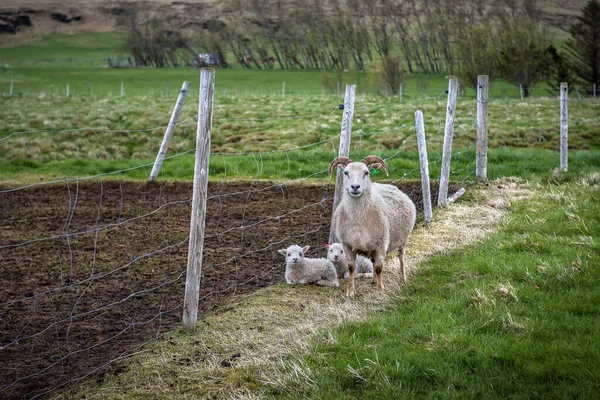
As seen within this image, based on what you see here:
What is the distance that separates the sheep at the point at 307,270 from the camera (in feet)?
26.1

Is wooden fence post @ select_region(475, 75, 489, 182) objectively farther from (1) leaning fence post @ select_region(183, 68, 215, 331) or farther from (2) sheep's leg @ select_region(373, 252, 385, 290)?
(1) leaning fence post @ select_region(183, 68, 215, 331)

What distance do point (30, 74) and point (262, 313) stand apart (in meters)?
90.3

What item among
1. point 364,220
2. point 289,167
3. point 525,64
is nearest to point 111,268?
point 364,220

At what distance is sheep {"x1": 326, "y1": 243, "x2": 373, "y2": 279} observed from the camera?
8.26 metres

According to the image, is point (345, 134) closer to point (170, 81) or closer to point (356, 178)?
point (356, 178)

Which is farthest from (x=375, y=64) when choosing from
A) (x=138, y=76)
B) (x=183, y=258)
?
(x=183, y=258)

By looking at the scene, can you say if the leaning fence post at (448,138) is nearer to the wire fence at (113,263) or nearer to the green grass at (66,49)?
the wire fence at (113,263)

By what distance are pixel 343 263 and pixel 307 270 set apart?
2.06 feet

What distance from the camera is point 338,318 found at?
6.52 m

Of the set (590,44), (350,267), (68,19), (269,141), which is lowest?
(350,267)

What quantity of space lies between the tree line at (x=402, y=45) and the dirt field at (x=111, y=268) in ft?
176

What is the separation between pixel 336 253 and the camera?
823 centimetres

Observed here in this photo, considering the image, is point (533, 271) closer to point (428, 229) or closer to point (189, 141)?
point (428, 229)

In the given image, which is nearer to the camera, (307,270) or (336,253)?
(307,270)
